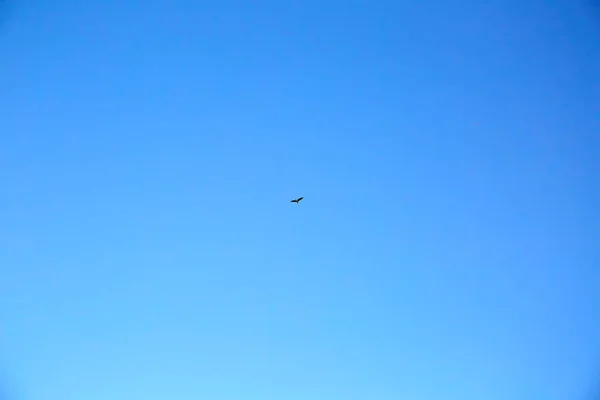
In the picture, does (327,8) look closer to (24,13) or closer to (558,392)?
(24,13)

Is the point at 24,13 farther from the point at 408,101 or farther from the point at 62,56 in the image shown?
the point at 408,101

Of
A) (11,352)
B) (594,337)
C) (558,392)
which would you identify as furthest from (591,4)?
(11,352)

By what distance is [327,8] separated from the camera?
245 centimetres

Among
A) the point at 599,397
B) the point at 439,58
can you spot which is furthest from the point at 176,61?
the point at 599,397

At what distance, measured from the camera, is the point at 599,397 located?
2.51 meters

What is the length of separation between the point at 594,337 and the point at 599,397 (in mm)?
340

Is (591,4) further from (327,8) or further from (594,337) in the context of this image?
(594,337)

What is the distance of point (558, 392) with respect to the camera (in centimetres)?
250

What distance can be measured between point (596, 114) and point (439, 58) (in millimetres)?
917

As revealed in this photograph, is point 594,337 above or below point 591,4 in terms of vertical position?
below

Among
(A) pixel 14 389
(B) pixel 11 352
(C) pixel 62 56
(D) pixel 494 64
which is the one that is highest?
(C) pixel 62 56

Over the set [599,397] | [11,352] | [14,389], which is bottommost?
[599,397]

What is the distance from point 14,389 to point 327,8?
8.70 feet

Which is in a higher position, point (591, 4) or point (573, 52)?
point (591, 4)
